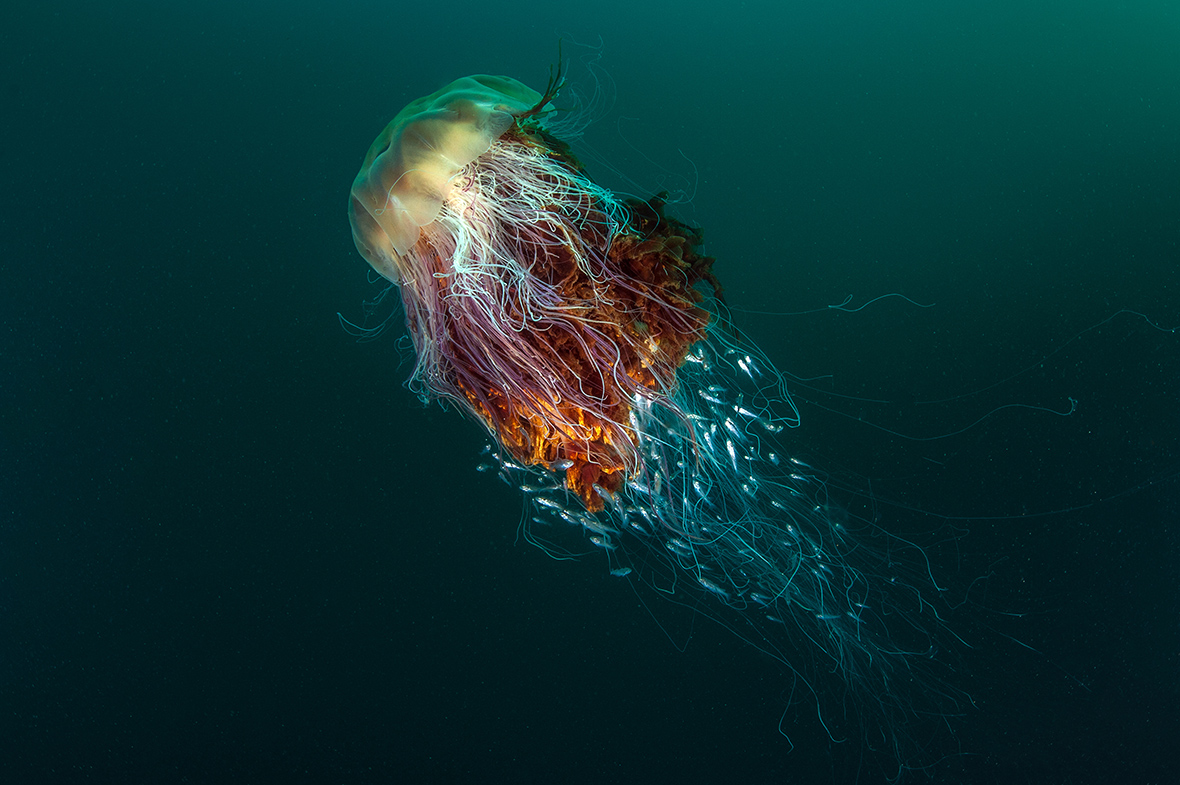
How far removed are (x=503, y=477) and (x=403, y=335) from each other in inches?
25.6

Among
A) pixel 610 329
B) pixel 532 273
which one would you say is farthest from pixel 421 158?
pixel 610 329

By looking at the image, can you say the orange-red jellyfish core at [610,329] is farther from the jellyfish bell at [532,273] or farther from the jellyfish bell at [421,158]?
the jellyfish bell at [421,158]

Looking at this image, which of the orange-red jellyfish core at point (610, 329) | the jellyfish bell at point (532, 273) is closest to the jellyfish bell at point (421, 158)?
the jellyfish bell at point (532, 273)

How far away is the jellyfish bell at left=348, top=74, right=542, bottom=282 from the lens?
6.60 feet

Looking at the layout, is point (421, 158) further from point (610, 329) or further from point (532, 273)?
point (610, 329)

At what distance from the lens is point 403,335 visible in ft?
8.07

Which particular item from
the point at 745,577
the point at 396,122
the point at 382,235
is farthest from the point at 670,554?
the point at 396,122

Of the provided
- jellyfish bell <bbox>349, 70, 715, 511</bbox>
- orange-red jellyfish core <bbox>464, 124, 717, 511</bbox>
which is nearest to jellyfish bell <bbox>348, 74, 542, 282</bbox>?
jellyfish bell <bbox>349, 70, 715, 511</bbox>

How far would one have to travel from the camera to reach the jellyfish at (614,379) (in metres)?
1.99

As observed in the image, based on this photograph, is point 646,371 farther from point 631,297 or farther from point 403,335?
point 403,335

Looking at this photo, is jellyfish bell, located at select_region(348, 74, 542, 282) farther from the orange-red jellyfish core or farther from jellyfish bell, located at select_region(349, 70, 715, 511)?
the orange-red jellyfish core

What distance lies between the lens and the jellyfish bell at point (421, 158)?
2.01 meters

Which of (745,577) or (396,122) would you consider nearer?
(396,122)

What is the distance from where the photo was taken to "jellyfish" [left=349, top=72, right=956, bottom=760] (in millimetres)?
1992
